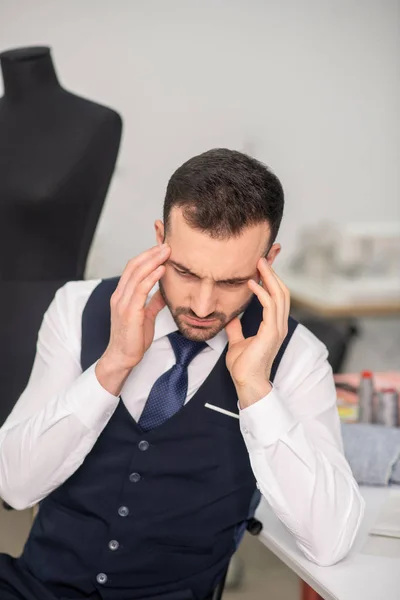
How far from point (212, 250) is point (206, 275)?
0.17 ft

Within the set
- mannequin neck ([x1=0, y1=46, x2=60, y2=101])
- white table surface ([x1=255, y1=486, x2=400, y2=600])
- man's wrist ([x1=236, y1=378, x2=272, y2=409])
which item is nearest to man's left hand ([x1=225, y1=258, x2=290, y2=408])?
man's wrist ([x1=236, y1=378, x2=272, y2=409])

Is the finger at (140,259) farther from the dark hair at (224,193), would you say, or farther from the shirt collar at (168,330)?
the shirt collar at (168,330)

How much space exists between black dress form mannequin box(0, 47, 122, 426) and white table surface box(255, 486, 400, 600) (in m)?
0.98

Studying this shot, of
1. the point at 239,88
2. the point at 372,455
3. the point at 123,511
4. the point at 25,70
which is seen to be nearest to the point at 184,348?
the point at 123,511

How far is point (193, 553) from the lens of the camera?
1956 mm

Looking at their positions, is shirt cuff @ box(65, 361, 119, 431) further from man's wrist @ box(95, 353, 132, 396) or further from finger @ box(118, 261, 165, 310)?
finger @ box(118, 261, 165, 310)

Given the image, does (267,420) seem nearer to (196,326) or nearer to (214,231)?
(196,326)

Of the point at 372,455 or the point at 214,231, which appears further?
the point at 372,455

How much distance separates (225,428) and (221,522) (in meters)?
0.20

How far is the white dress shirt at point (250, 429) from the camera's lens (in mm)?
1788

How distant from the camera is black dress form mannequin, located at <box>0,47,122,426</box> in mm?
2590

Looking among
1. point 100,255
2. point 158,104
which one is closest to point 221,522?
point 100,255

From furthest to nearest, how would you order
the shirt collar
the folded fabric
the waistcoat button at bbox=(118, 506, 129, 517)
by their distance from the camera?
the folded fabric → the shirt collar → the waistcoat button at bbox=(118, 506, 129, 517)

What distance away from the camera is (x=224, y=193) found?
1773 mm
